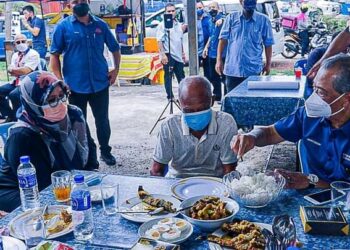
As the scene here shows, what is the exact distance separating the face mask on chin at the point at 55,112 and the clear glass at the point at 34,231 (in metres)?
0.74

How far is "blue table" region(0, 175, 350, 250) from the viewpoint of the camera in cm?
135

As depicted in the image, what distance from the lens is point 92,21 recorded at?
161 inches

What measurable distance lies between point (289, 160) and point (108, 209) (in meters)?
3.01

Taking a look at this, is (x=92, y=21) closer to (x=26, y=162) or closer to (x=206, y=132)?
(x=206, y=132)

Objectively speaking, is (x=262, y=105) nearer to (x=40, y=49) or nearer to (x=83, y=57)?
(x=83, y=57)

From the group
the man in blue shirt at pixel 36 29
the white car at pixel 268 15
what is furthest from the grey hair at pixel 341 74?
the white car at pixel 268 15

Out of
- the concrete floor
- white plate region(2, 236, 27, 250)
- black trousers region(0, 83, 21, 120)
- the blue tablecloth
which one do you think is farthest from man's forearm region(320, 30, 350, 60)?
black trousers region(0, 83, 21, 120)

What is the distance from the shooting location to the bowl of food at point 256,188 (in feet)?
5.14

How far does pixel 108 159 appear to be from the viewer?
436 cm

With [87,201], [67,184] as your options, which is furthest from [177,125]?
[87,201]

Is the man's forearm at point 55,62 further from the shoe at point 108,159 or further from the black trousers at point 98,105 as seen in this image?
the shoe at point 108,159

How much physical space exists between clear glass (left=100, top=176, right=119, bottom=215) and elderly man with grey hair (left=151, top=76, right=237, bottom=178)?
1.78 feet

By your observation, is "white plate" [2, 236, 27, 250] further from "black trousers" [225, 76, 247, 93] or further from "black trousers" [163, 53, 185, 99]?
"black trousers" [163, 53, 185, 99]

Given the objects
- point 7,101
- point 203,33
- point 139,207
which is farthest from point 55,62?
point 203,33
